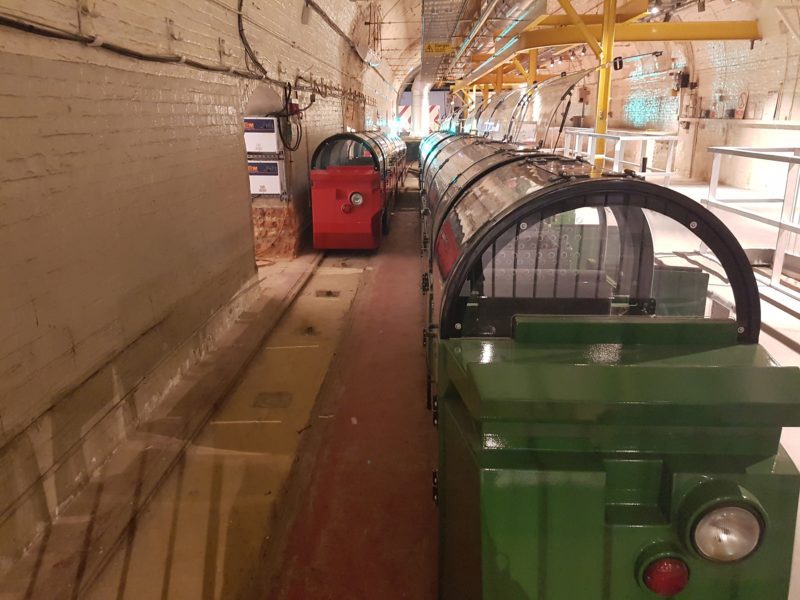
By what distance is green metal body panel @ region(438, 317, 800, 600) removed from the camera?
1.26 meters

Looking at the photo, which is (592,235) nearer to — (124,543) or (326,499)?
(326,499)

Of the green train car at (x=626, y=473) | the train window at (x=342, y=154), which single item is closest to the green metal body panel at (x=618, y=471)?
the green train car at (x=626, y=473)

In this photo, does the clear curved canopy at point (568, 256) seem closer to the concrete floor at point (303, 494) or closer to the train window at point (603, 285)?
the train window at point (603, 285)

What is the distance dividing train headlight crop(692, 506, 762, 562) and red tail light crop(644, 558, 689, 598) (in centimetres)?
7

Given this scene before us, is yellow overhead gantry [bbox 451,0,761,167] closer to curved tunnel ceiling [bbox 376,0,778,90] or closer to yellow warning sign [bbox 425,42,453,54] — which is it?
curved tunnel ceiling [bbox 376,0,778,90]

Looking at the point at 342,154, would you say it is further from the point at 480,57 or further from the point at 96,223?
the point at 96,223

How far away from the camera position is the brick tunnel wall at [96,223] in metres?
2.40

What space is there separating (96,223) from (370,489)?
6.73 feet

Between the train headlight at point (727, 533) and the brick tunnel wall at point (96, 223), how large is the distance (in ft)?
8.38

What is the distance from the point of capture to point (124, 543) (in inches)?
99.5

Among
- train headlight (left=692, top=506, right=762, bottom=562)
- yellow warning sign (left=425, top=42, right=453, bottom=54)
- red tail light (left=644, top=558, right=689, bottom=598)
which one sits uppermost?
yellow warning sign (left=425, top=42, right=453, bottom=54)

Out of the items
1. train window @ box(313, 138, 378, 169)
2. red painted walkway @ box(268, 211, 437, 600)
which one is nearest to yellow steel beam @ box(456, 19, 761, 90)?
train window @ box(313, 138, 378, 169)

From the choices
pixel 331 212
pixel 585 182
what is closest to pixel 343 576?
pixel 585 182

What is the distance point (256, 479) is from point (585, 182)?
224 cm
